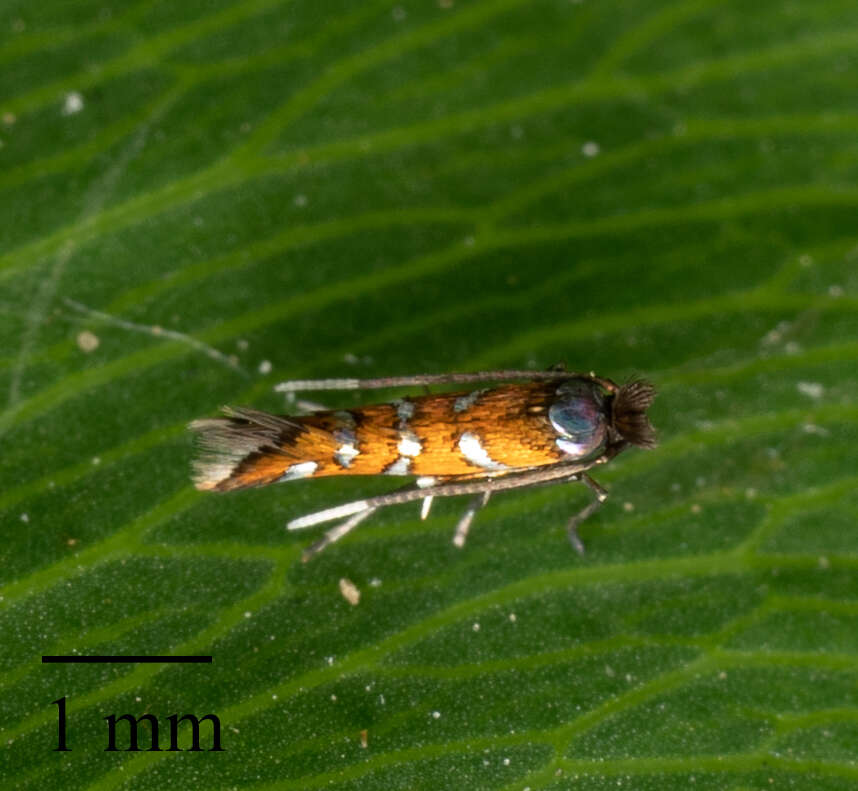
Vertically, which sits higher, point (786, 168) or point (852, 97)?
point (852, 97)

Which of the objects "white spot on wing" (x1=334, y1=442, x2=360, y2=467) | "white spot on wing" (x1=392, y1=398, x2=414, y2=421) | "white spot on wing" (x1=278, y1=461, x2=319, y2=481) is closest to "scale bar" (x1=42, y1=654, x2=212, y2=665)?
"white spot on wing" (x1=278, y1=461, x2=319, y2=481)

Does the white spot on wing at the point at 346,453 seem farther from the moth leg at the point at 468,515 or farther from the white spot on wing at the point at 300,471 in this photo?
the moth leg at the point at 468,515

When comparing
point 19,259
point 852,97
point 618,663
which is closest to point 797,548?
point 618,663

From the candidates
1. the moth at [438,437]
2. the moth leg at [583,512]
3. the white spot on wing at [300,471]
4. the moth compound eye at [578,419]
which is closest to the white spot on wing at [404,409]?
the moth at [438,437]

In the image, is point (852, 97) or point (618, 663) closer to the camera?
point (618, 663)

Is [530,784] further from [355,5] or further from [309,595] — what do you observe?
[355,5]

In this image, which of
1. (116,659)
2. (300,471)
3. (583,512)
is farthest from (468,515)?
(116,659)

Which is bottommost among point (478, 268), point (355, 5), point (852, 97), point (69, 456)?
point (69, 456)

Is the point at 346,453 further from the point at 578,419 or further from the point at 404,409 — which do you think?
the point at 578,419
